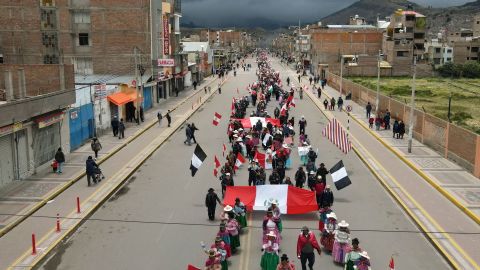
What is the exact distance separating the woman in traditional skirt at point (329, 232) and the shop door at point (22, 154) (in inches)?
569

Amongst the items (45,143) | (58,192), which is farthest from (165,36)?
(58,192)

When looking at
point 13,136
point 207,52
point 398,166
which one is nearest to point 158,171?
point 13,136

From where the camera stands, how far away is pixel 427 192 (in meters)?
22.3

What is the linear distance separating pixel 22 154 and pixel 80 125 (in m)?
8.23

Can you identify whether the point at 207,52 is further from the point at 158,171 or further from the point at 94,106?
the point at 158,171

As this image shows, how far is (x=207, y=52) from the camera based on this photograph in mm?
114312

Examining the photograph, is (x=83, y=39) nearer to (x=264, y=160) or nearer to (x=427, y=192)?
(x=264, y=160)

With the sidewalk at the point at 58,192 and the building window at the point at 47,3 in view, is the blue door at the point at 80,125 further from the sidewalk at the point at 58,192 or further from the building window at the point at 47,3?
the building window at the point at 47,3

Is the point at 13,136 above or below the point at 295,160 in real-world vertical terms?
above

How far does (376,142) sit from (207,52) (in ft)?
273

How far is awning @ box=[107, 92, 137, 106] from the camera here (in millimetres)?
38875

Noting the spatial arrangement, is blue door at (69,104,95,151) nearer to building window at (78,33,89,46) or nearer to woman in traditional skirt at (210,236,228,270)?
woman in traditional skirt at (210,236,228,270)

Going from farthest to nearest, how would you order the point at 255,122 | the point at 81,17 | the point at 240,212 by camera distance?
the point at 81,17
the point at 255,122
the point at 240,212

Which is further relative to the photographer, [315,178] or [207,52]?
[207,52]
